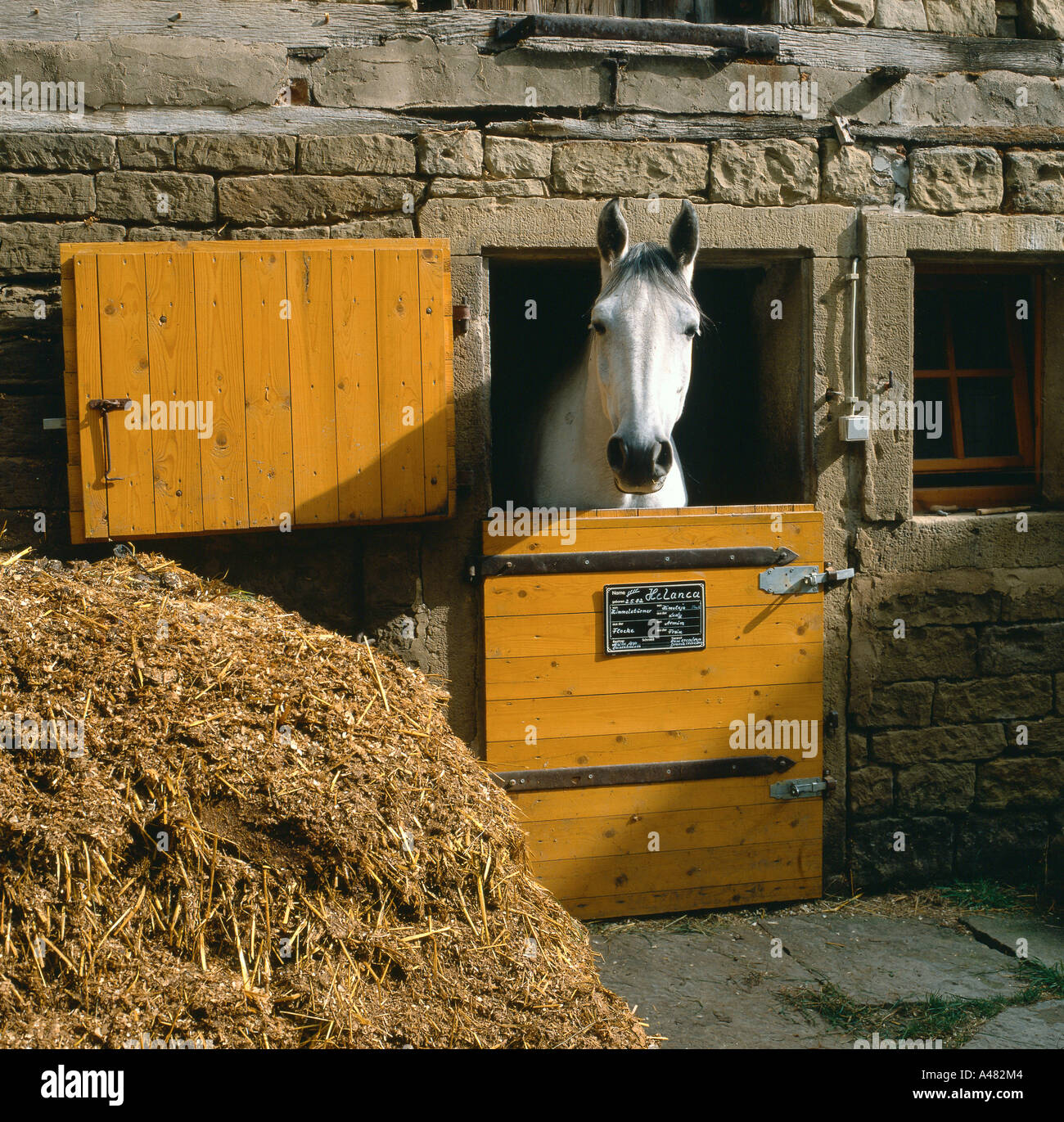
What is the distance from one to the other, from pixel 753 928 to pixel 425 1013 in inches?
80.6

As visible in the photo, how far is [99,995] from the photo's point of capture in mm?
2658

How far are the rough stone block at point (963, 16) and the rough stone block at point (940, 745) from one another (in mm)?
3238

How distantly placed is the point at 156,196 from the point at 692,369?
3248mm

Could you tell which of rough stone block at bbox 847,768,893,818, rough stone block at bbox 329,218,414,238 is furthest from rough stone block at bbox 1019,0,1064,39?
rough stone block at bbox 847,768,893,818

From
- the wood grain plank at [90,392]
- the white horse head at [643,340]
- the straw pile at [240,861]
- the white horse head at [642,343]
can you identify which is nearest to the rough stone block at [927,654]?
the white horse head at [642,343]

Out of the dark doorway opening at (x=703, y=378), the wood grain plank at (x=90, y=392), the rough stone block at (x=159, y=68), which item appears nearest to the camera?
the wood grain plank at (x=90, y=392)

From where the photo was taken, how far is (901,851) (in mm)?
4879

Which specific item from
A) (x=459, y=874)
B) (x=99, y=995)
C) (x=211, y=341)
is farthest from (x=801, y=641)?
(x=99, y=995)

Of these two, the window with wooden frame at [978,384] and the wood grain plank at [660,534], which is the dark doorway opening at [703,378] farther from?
the window with wooden frame at [978,384]

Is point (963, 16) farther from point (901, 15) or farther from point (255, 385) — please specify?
point (255, 385)

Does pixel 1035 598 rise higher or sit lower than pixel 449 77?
lower

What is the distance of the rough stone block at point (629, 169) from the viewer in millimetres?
4418

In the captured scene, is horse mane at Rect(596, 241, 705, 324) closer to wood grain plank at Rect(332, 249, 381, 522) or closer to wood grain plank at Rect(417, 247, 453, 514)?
wood grain plank at Rect(417, 247, 453, 514)

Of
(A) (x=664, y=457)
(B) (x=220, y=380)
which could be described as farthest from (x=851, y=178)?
(B) (x=220, y=380)
